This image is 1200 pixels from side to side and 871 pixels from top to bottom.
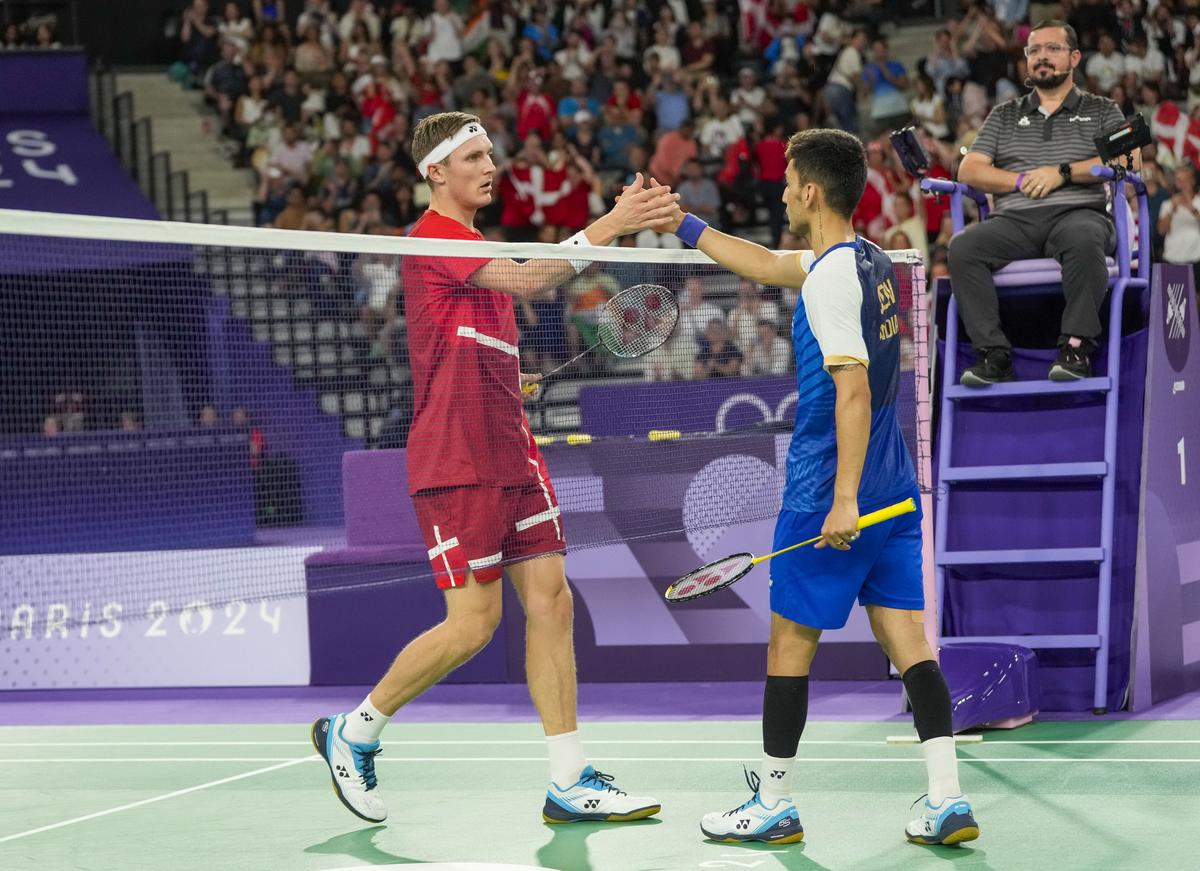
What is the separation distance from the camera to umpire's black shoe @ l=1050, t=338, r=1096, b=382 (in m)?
7.91

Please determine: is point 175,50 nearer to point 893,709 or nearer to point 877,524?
point 893,709

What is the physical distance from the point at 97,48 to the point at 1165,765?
65.3ft

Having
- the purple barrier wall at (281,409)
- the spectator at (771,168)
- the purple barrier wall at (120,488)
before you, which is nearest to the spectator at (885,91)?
the spectator at (771,168)

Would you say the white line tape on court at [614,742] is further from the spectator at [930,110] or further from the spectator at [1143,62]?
the spectator at [1143,62]

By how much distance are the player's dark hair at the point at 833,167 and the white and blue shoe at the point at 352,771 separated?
2472 millimetres

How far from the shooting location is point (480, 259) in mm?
5695

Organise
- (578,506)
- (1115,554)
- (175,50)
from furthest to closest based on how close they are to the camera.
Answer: (175,50), (578,506), (1115,554)

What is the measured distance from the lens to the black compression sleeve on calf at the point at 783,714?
5352 mm

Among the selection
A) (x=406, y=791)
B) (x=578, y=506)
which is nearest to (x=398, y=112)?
(x=578, y=506)

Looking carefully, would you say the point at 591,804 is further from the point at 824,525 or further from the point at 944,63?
the point at 944,63

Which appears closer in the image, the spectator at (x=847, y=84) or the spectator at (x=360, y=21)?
the spectator at (x=847, y=84)

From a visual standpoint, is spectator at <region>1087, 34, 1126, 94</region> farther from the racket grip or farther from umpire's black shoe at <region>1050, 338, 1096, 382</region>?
the racket grip

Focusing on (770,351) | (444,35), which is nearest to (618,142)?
(444,35)

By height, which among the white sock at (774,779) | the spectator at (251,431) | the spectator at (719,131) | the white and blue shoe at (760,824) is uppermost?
the spectator at (719,131)
